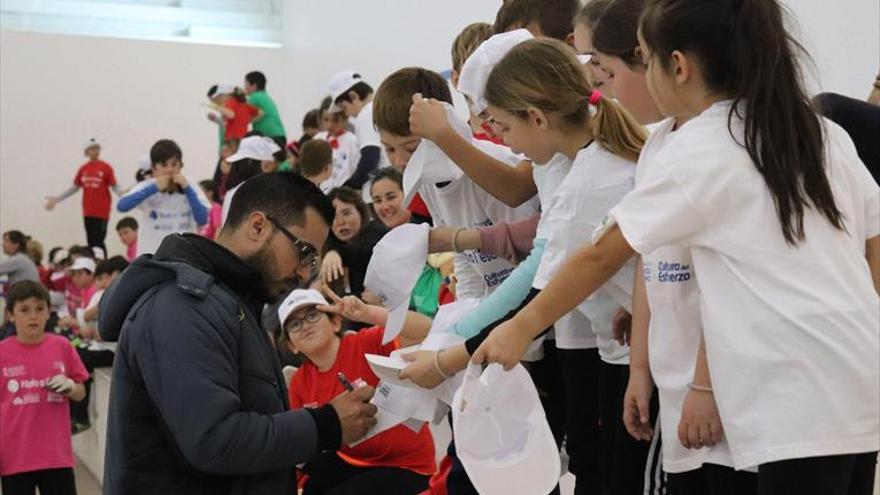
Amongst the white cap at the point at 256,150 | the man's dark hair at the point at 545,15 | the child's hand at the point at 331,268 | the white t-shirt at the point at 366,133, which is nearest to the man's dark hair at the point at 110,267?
the white cap at the point at 256,150

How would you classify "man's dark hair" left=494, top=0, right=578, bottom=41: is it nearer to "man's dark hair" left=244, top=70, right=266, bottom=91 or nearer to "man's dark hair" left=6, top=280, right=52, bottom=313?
"man's dark hair" left=6, top=280, right=52, bottom=313

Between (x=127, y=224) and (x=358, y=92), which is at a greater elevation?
(x=358, y=92)

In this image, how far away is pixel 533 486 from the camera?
219 cm

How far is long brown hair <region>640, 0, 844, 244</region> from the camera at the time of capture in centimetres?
172

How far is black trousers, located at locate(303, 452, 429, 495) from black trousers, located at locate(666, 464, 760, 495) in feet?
5.72

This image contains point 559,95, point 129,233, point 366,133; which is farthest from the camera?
point 129,233

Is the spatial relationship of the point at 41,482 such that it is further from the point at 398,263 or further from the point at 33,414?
the point at 398,263

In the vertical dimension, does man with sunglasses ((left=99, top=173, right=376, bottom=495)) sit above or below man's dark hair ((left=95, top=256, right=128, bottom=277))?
above

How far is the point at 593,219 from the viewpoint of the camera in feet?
7.39

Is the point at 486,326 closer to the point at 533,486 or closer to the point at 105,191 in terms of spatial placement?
the point at 533,486

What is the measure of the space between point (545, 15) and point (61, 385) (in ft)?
10.8

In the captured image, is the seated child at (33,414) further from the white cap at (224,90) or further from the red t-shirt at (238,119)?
the white cap at (224,90)

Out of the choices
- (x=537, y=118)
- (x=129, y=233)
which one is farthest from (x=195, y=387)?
(x=129, y=233)

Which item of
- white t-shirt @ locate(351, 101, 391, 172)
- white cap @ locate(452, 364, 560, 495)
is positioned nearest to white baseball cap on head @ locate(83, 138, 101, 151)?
white t-shirt @ locate(351, 101, 391, 172)
